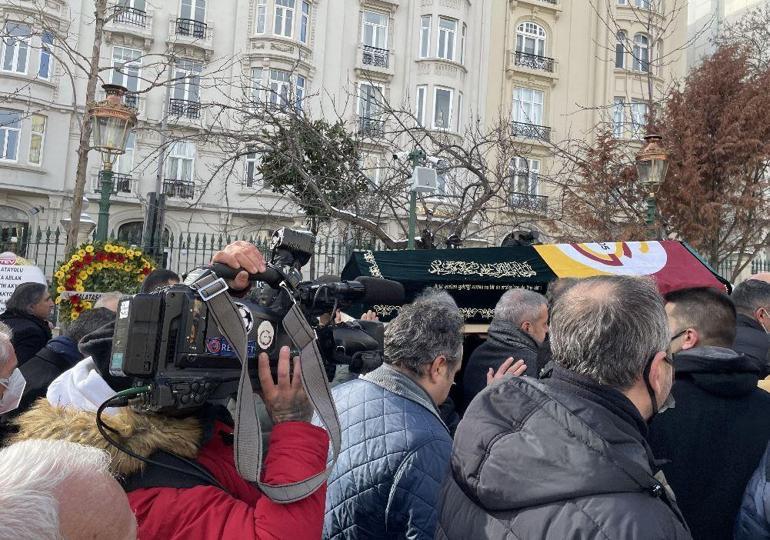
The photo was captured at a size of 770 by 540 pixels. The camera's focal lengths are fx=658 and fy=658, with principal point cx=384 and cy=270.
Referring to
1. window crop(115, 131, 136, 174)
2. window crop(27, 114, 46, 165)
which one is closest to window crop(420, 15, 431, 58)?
window crop(115, 131, 136, 174)

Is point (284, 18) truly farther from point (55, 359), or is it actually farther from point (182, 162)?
point (55, 359)

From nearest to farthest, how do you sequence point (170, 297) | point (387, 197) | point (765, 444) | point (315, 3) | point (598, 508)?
point (598, 508) < point (170, 297) < point (765, 444) < point (387, 197) < point (315, 3)

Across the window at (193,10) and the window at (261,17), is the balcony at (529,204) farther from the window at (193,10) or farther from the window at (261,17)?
the window at (193,10)

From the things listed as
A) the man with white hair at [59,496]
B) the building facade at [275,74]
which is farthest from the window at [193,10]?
the man with white hair at [59,496]

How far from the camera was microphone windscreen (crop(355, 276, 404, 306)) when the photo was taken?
1954 mm

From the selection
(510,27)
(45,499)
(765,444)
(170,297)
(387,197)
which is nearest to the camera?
(45,499)

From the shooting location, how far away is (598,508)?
1.43m

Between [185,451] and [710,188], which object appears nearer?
[185,451]

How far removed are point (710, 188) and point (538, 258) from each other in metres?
6.81

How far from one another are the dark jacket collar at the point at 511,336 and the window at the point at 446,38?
76.9ft

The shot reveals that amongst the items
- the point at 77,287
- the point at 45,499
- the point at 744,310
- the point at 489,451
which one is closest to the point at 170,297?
the point at 45,499

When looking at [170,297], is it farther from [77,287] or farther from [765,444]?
[77,287]

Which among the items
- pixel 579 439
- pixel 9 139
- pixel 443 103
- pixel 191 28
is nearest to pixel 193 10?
pixel 191 28

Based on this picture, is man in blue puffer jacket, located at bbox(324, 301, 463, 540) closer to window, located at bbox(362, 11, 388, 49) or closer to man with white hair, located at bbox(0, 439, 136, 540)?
man with white hair, located at bbox(0, 439, 136, 540)
